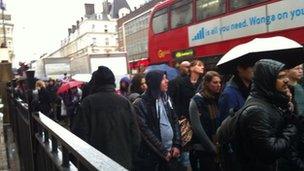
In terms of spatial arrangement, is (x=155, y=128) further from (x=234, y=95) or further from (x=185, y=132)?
(x=234, y=95)

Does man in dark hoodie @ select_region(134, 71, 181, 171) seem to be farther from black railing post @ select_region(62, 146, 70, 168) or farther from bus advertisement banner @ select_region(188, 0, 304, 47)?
bus advertisement banner @ select_region(188, 0, 304, 47)

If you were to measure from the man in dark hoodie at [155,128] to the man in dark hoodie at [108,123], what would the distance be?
0.43m

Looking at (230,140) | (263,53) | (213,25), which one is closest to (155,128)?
(263,53)

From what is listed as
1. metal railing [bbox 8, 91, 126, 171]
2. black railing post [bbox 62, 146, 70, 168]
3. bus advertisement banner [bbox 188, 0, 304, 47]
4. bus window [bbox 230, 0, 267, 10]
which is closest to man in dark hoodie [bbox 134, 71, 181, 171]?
metal railing [bbox 8, 91, 126, 171]

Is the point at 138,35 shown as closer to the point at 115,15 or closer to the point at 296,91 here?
the point at 115,15

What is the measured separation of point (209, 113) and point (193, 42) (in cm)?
990

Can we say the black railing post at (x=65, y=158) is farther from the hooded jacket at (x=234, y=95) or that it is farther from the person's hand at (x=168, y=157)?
the person's hand at (x=168, y=157)

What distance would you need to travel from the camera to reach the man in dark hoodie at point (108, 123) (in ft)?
14.7

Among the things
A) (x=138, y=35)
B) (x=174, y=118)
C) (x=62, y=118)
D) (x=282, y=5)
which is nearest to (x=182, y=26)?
(x=282, y=5)

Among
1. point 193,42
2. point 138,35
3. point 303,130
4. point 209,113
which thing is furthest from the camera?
point 138,35

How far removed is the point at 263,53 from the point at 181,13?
10210 mm

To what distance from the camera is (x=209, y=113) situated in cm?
510

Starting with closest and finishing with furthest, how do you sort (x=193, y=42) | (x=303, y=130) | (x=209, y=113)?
(x=303, y=130), (x=209, y=113), (x=193, y=42)

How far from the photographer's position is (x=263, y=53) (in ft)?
17.4
